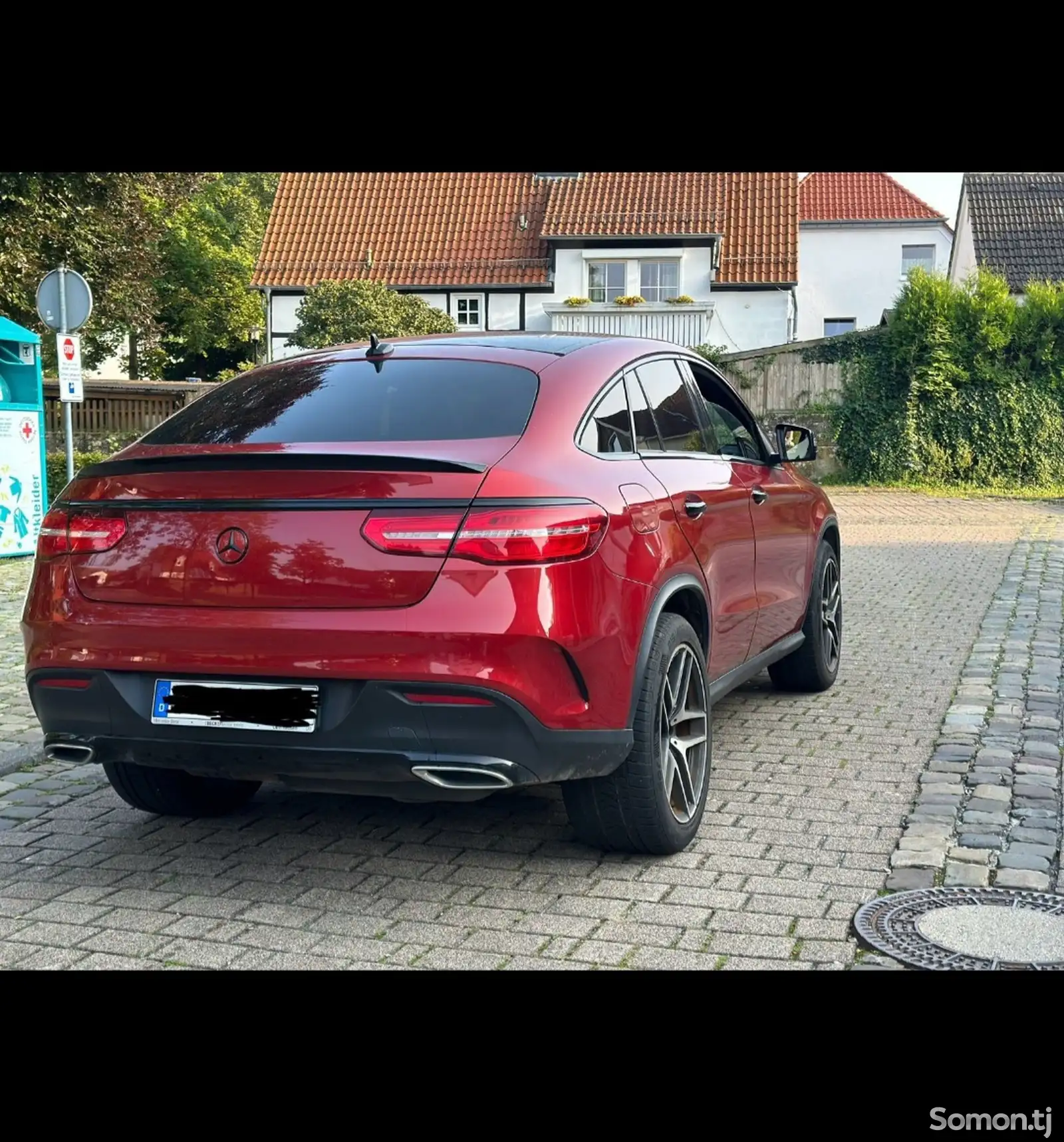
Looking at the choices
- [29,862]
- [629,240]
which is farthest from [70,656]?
[629,240]

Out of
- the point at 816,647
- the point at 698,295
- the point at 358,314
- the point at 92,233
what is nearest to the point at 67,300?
the point at 816,647

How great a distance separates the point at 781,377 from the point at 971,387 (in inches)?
135

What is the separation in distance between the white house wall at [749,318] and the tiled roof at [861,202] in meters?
13.7

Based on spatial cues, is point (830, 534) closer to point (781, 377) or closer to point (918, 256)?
point (781, 377)

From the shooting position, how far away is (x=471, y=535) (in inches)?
156

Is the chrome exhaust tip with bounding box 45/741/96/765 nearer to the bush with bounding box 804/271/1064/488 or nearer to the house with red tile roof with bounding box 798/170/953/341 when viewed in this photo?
the bush with bounding box 804/271/1064/488

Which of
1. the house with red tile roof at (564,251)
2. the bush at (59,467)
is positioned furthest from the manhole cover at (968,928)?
the house with red tile roof at (564,251)

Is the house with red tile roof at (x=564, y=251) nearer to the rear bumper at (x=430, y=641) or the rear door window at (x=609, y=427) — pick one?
the rear door window at (x=609, y=427)

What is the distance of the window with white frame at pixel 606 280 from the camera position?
3669 centimetres

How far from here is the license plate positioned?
4.07 meters
